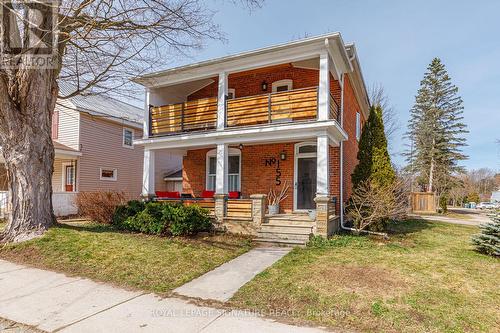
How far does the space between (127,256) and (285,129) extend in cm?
553

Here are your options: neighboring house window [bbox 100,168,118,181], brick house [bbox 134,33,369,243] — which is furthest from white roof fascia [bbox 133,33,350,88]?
neighboring house window [bbox 100,168,118,181]

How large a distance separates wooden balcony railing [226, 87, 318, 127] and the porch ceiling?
20.8 inches

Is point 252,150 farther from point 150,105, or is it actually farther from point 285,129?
point 150,105

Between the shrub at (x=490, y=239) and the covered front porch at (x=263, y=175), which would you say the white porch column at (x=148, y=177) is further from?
the shrub at (x=490, y=239)

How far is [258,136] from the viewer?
32.8ft

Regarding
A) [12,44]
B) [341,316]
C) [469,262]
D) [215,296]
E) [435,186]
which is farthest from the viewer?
[435,186]

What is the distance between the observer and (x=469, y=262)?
690 centimetres

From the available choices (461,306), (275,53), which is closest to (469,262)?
(461,306)

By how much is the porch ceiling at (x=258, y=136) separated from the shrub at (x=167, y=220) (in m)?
2.48

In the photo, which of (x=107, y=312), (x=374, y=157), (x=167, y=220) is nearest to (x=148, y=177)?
(x=167, y=220)

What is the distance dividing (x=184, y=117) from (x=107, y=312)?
27.5ft

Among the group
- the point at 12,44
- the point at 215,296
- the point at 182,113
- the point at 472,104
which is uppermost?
the point at 472,104

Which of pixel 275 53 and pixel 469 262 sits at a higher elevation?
pixel 275 53

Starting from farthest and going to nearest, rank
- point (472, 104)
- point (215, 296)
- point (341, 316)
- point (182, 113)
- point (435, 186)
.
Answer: point (472, 104)
point (435, 186)
point (182, 113)
point (215, 296)
point (341, 316)
